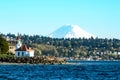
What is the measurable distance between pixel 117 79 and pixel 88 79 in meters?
4.08

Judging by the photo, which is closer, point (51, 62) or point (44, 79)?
point (44, 79)

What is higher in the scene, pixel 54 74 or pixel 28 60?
pixel 28 60

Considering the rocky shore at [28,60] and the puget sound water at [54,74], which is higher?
the rocky shore at [28,60]

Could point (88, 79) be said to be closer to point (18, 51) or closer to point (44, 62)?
point (44, 62)

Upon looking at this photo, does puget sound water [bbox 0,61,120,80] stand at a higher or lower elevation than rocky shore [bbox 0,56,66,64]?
lower

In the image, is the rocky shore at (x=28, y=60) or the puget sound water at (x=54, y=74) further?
the rocky shore at (x=28, y=60)

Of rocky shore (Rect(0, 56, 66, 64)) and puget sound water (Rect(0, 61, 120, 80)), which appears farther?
rocky shore (Rect(0, 56, 66, 64))

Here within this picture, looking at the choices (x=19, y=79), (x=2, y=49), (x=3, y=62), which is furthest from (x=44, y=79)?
(x=2, y=49)

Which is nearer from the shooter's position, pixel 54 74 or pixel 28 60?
pixel 54 74

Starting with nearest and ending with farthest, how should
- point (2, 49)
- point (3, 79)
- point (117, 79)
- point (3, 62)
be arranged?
point (3, 79), point (117, 79), point (3, 62), point (2, 49)

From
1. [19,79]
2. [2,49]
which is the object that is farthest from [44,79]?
[2,49]

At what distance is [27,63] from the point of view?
138 m

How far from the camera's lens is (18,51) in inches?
6048

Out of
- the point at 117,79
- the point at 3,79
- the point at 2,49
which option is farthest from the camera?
the point at 2,49
